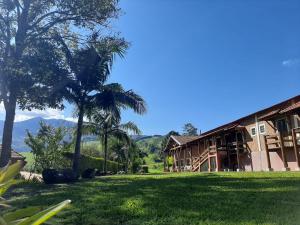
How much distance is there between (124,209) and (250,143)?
72.9 ft

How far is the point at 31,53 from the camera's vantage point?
18703 millimetres

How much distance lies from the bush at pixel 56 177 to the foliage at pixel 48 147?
10.7 metres

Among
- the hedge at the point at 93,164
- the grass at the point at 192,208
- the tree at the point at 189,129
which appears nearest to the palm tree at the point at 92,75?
the grass at the point at 192,208

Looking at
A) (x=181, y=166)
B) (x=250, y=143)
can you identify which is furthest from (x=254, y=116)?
(x=181, y=166)

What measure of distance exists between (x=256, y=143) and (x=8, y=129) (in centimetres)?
1831

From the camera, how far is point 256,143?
26.7 metres

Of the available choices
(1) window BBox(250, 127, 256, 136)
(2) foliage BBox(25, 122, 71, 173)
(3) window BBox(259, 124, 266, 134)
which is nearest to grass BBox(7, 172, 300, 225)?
(3) window BBox(259, 124, 266, 134)

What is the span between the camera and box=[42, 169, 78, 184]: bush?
53.6 feet

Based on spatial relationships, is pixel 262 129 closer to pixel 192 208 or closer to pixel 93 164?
pixel 93 164

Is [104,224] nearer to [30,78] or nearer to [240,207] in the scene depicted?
[240,207]

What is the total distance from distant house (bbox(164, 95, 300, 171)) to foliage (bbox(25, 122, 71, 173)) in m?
12.2

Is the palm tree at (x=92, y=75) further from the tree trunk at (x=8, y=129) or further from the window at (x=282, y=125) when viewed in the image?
the window at (x=282, y=125)

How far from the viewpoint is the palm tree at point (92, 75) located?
2105cm

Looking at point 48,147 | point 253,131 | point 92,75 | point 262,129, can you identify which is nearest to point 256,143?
point 253,131
